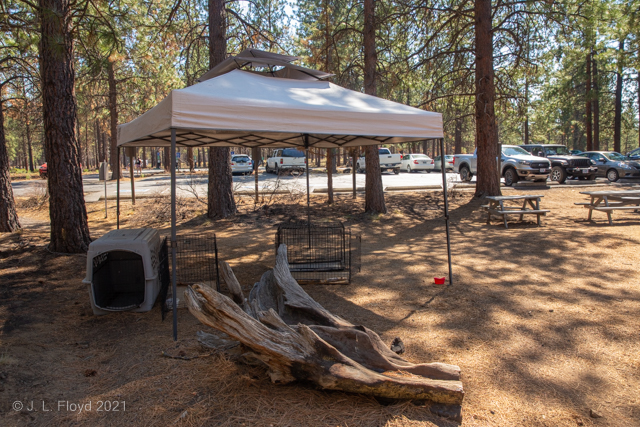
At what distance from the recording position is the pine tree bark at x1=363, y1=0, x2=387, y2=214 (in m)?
11.1

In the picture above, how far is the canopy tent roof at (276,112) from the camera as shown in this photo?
3947 millimetres

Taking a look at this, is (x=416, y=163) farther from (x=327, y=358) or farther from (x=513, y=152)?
(x=327, y=358)

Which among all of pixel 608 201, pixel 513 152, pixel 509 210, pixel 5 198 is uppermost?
pixel 513 152

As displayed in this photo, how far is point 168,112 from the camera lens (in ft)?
12.8

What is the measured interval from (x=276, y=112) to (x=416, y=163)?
99.1 ft

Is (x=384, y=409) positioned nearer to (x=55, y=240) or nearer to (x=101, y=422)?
(x=101, y=422)

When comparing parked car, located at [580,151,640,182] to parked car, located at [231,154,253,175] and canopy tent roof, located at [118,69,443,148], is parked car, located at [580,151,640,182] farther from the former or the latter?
parked car, located at [231,154,253,175]

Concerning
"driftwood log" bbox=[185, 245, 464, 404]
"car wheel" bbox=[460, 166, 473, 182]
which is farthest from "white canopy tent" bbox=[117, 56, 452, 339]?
"car wheel" bbox=[460, 166, 473, 182]

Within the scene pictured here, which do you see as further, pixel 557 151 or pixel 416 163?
pixel 416 163

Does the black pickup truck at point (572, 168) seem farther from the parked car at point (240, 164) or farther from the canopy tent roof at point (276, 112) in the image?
the parked car at point (240, 164)

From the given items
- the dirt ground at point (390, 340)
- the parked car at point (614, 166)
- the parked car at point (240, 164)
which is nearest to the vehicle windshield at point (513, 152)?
the parked car at point (614, 166)

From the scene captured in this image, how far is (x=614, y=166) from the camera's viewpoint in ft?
66.4

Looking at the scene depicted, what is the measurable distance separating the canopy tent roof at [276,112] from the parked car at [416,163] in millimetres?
28515

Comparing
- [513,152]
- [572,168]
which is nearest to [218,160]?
[513,152]
